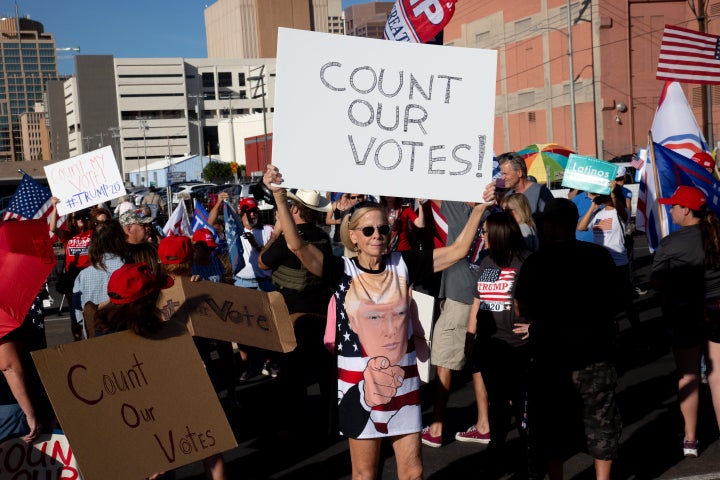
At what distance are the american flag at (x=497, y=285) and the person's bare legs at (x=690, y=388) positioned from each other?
51.6 inches

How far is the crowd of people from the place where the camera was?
3.97 meters

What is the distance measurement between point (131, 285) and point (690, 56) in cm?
794

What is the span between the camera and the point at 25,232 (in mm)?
3910

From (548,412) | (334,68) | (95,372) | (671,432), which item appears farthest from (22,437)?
(671,432)

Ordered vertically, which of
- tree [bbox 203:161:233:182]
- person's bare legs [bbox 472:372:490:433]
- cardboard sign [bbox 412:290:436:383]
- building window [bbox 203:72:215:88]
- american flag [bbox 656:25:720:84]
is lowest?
person's bare legs [bbox 472:372:490:433]

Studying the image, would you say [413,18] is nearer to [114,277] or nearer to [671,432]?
[671,432]

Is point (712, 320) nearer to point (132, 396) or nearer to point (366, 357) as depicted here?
point (366, 357)

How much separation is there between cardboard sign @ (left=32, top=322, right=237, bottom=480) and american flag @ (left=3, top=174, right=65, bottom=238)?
5827 mm

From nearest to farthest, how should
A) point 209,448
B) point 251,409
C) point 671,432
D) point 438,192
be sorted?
point 209,448
point 438,192
point 671,432
point 251,409

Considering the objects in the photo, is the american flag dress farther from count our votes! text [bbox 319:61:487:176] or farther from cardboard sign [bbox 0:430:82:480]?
cardboard sign [bbox 0:430:82:480]

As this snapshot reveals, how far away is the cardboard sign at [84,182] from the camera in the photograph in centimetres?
879

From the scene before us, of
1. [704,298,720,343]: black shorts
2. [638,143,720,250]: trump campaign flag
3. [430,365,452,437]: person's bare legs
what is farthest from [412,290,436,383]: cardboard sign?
[638,143,720,250]: trump campaign flag

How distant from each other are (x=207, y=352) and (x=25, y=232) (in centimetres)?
143

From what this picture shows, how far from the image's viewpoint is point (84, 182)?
8812 mm
